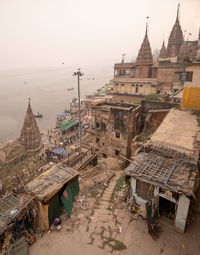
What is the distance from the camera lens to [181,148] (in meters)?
8.98

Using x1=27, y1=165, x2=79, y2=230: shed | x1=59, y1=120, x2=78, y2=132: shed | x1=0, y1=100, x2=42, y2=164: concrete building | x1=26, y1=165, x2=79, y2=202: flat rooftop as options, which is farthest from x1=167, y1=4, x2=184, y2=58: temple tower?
x1=27, y1=165, x2=79, y2=230: shed

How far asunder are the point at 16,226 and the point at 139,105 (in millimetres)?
15065

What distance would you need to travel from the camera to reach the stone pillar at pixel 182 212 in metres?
7.01

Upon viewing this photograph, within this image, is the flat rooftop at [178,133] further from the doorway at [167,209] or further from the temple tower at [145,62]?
the temple tower at [145,62]

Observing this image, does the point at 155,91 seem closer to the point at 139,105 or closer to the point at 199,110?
the point at 139,105

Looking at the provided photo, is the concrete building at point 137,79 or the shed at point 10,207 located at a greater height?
the concrete building at point 137,79

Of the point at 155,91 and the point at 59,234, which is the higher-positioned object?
the point at 155,91

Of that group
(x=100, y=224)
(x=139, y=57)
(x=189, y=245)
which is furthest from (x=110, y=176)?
(x=139, y=57)

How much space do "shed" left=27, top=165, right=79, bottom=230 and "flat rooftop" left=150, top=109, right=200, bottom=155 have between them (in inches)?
218

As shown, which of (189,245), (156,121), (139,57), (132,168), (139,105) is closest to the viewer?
(189,245)

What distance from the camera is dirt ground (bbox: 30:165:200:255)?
23.7 feet

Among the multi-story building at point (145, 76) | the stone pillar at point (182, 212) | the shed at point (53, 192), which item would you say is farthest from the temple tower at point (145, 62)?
the stone pillar at point (182, 212)

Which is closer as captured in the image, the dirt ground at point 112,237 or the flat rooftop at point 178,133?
the dirt ground at point 112,237

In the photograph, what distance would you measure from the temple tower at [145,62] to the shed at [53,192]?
2843 cm
